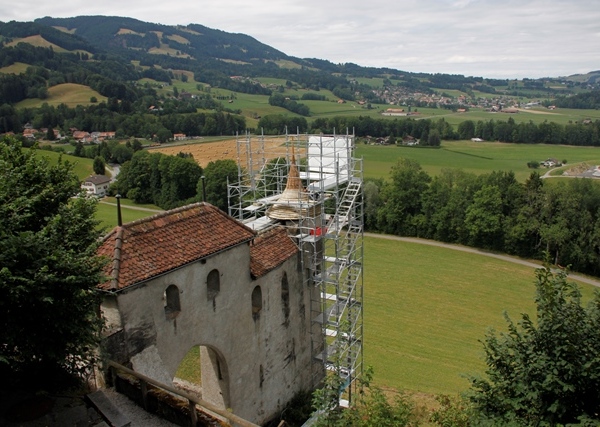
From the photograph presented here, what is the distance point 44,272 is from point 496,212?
210 ft

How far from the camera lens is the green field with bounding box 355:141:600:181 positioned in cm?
10119

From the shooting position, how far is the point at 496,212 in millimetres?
66688

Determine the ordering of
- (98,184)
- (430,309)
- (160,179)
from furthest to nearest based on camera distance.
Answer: (98,184), (160,179), (430,309)

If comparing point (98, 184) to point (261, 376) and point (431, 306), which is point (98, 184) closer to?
point (431, 306)

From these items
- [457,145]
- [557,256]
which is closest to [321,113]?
[457,145]

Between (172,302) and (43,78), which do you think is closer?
(172,302)

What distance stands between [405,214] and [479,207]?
11231mm

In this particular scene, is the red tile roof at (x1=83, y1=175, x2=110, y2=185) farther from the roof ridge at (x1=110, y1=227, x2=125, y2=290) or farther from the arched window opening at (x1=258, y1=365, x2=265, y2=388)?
the roof ridge at (x1=110, y1=227, x2=125, y2=290)

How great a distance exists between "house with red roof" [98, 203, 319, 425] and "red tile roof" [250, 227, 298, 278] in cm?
6

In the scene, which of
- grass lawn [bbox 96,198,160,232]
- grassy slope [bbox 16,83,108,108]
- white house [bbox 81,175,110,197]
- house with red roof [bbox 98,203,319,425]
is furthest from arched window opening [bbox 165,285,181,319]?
grassy slope [bbox 16,83,108,108]

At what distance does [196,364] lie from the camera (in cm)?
3062

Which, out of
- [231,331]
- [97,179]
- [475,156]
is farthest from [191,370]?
[475,156]

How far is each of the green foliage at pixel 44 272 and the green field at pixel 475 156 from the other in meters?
83.9

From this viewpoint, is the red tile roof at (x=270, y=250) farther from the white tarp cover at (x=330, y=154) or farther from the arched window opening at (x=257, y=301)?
the white tarp cover at (x=330, y=154)
